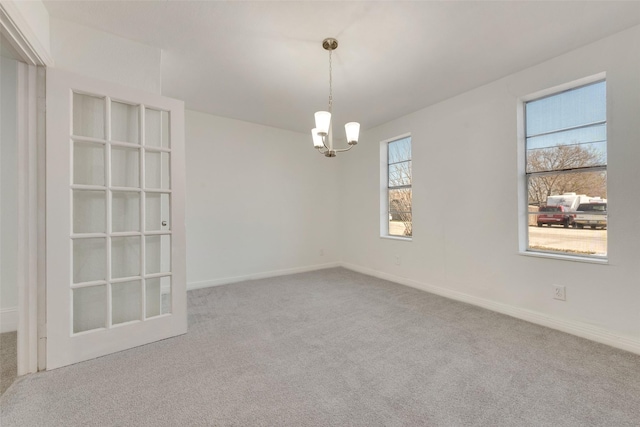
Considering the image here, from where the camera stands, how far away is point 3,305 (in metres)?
2.50

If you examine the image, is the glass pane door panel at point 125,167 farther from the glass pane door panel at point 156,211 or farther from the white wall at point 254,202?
the white wall at point 254,202

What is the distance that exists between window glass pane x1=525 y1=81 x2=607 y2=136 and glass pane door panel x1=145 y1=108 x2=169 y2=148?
3.50 m

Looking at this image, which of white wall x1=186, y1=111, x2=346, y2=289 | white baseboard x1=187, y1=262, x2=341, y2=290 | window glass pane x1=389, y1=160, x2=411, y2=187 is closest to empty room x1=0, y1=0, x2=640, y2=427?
white baseboard x1=187, y1=262, x2=341, y2=290

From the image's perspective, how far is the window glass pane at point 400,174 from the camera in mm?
4051

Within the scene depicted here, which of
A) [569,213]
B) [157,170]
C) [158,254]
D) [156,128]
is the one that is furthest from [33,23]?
[569,213]

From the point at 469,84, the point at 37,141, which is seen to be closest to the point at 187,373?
the point at 37,141

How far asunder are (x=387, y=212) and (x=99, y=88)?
3.79 meters

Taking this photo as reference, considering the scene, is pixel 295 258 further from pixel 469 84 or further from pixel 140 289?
pixel 469 84

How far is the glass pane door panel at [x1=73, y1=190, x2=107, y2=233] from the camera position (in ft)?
6.43

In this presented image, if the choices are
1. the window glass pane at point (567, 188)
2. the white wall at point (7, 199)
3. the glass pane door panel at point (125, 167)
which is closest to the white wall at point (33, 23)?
the glass pane door panel at point (125, 167)

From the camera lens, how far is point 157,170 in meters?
2.29

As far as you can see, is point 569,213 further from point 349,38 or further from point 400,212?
point 349,38

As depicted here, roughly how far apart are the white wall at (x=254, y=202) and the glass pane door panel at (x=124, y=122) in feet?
5.05

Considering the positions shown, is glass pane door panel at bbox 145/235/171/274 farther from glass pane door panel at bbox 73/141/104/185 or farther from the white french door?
glass pane door panel at bbox 73/141/104/185
